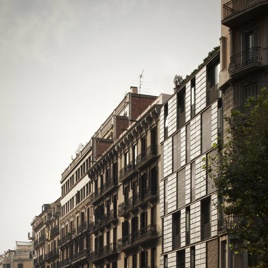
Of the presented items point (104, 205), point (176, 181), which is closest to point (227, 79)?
point (176, 181)

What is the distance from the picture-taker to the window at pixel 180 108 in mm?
55147

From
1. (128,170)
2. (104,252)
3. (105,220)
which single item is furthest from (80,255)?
(128,170)

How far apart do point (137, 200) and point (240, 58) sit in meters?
23.7

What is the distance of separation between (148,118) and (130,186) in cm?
834

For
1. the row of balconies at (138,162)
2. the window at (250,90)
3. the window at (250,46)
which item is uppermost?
the window at (250,46)

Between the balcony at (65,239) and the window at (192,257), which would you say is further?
the balcony at (65,239)

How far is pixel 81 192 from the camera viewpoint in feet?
299

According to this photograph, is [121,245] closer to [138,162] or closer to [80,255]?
[138,162]

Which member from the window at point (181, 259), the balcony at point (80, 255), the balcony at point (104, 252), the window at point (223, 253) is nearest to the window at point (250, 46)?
the window at point (223, 253)

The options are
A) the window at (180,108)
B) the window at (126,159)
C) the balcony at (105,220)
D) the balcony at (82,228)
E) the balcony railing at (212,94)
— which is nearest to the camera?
the balcony railing at (212,94)

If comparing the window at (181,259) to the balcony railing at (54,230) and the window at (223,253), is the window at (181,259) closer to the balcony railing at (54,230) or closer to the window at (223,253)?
the window at (223,253)

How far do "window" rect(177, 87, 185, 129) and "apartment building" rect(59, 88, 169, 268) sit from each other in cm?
476

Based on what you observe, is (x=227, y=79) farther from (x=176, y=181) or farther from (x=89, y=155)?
(x=89, y=155)

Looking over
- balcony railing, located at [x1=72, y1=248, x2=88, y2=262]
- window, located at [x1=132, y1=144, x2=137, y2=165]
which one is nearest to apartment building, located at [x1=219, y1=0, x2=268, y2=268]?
window, located at [x1=132, y1=144, x2=137, y2=165]
